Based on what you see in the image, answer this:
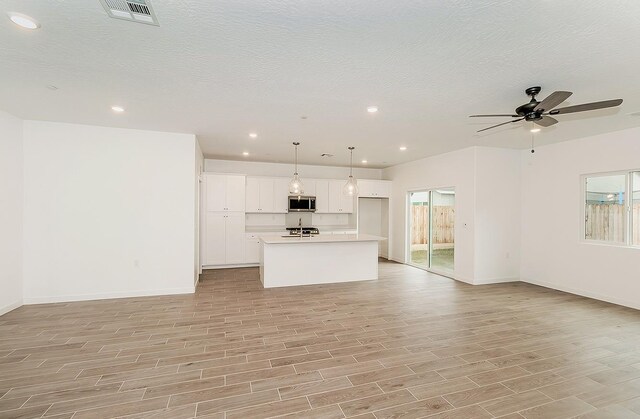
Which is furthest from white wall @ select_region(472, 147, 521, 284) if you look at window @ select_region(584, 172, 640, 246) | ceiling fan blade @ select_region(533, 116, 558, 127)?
ceiling fan blade @ select_region(533, 116, 558, 127)

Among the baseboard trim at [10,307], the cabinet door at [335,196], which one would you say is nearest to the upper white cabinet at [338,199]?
the cabinet door at [335,196]

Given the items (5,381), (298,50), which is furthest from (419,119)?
(5,381)

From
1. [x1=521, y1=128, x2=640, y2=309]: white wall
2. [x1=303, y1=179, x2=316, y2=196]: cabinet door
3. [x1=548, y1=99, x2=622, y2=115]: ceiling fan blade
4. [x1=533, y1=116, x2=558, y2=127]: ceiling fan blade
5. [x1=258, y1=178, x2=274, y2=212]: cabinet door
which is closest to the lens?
[x1=548, y1=99, x2=622, y2=115]: ceiling fan blade

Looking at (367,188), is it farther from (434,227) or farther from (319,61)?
(319,61)

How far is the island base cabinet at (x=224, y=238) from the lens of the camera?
23.4ft

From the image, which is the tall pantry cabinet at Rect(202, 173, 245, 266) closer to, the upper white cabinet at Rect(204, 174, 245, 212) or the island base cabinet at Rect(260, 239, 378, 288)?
the upper white cabinet at Rect(204, 174, 245, 212)

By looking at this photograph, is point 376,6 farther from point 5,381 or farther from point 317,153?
point 317,153

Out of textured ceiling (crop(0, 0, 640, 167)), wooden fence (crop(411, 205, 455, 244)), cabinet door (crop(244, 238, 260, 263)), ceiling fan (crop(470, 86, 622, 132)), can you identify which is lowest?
cabinet door (crop(244, 238, 260, 263))

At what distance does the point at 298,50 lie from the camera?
94.3 inches

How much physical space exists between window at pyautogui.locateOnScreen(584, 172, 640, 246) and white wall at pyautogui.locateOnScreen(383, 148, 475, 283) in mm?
1869

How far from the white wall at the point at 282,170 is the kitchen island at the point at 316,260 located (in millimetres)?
2800

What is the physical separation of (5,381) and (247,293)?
3058mm

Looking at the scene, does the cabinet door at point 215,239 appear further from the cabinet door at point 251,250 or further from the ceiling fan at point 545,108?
the ceiling fan at point 545,108

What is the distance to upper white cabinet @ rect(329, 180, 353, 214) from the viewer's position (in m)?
8.34
